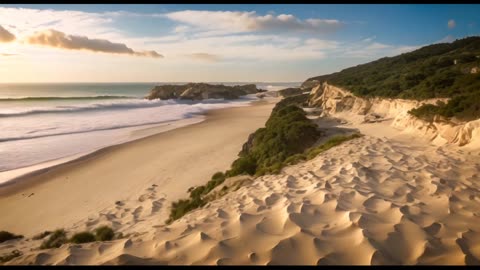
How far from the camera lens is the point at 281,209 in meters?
5.80

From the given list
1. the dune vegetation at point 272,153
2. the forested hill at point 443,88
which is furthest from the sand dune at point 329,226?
the forested hill at point 443,88

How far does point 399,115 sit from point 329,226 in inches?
560

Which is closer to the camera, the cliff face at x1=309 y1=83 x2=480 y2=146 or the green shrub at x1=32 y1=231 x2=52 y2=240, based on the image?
the green shrub at x1=32 y1=231 x2=52 y2=240

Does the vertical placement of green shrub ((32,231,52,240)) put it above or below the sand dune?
below

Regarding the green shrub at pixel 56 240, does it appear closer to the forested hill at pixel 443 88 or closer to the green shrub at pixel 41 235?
the green shrub at pixel 41 235

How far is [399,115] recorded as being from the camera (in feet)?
55.2

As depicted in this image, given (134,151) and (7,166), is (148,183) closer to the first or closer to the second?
(134,151)

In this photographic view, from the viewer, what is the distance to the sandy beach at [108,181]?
10.5m

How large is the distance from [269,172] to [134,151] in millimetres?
12505

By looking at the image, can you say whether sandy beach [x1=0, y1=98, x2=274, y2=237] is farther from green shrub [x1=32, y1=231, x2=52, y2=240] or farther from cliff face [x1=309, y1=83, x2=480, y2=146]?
cliff face [x1=309, y1=83, x2=480, y2=146]

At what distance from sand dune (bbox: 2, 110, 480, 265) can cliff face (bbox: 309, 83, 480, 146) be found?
2703mm

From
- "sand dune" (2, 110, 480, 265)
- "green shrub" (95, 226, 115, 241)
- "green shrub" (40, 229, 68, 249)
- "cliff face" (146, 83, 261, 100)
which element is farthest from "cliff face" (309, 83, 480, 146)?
"cliff face" (146, 83, 261, 100)

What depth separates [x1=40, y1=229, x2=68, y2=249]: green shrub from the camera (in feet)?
25.7
